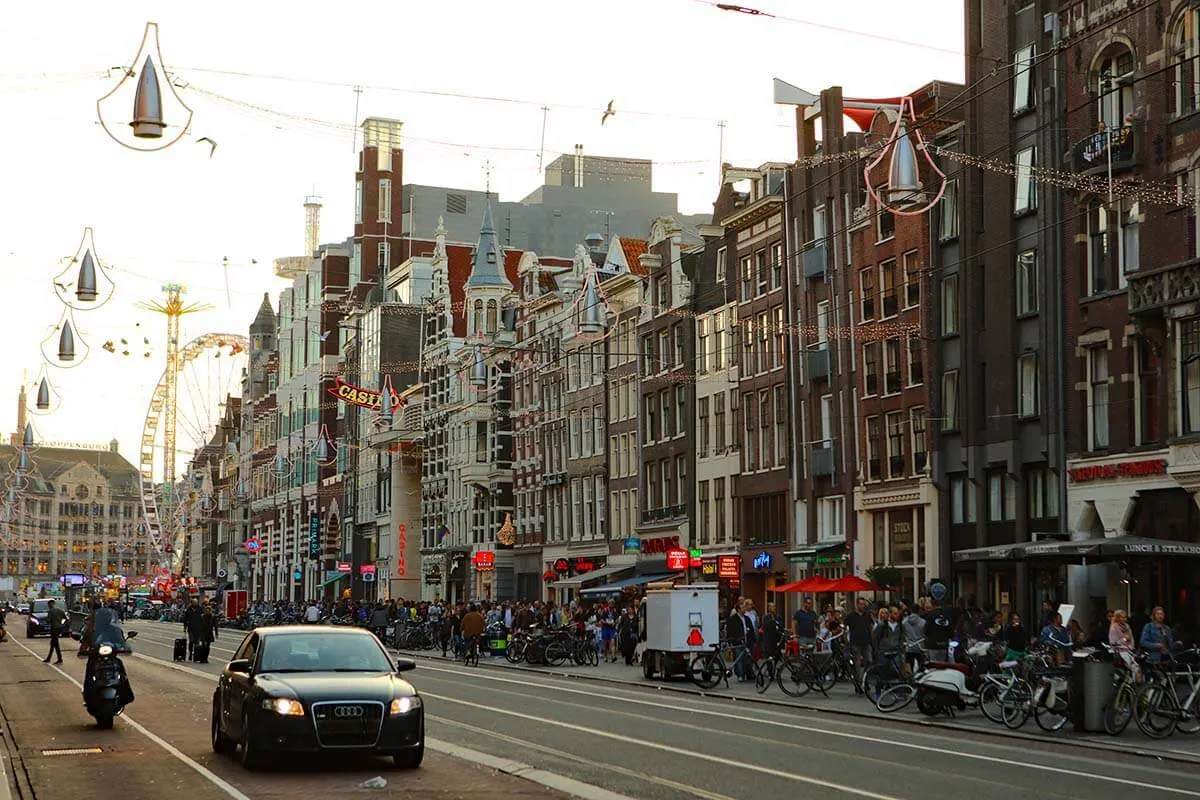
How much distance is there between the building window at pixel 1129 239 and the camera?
3912 cm

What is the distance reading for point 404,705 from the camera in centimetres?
1753

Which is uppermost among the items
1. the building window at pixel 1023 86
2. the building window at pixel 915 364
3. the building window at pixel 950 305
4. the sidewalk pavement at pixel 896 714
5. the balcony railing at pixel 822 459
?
the building window at pixel 1023 86

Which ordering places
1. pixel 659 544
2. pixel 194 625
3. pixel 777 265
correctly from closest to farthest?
pixel 194 625 < pixel 777 265 < pixel 659 544

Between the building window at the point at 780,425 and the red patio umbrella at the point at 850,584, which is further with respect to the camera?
the building window at the point at 780,425

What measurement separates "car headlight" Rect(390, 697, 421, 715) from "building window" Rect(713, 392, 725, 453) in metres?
44.3

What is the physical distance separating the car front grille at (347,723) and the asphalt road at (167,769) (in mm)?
353

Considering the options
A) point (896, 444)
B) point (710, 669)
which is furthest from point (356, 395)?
point (710, 669)

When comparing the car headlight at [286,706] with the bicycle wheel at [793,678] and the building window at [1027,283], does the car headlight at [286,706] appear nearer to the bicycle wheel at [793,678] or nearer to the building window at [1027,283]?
the bicycle wheel at [793,678]

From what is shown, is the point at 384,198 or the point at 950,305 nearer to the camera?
the point at 950,305

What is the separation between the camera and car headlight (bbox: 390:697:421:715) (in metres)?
17.4

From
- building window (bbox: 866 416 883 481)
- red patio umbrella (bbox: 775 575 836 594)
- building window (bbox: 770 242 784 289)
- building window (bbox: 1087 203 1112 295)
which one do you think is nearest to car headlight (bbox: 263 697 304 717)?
building window (bbox: 1087 203 1112 295)

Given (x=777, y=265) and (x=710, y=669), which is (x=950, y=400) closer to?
(x=777, y=265)

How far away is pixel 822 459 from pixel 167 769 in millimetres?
38038

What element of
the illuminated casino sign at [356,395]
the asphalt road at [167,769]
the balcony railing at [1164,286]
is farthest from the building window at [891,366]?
the illuminated casino sign at [356,395]
